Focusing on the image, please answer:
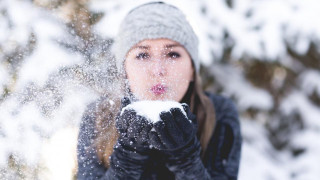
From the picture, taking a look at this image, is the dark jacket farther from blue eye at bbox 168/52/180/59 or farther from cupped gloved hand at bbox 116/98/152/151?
blue eye at bbox 168/52/180/59

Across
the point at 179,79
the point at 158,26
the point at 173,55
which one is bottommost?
the point at 179,79

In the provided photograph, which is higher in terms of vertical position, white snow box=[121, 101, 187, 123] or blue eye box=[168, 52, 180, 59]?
blue eye box=[168, 52, 180, 59]

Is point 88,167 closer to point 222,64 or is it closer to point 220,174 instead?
point 220,174

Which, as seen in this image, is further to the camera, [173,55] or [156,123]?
[173,55]

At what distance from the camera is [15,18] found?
101 centimetres

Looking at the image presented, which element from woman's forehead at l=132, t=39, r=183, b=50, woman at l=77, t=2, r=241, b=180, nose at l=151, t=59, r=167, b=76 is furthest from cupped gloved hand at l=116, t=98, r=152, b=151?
woman's forehead at l=132, t=39, r=183, b=50

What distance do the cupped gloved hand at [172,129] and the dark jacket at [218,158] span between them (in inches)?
10.0

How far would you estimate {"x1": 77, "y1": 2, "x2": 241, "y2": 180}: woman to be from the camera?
0.86m

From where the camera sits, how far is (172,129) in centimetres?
87

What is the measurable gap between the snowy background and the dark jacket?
11 centimetres

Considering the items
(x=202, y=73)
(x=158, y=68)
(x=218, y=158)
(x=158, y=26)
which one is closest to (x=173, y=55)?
A: (x=158, y=26)

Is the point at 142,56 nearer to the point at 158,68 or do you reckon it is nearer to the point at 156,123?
the point at 158,68

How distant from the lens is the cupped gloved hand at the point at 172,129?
2.77ft

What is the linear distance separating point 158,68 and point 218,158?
3.18ft
